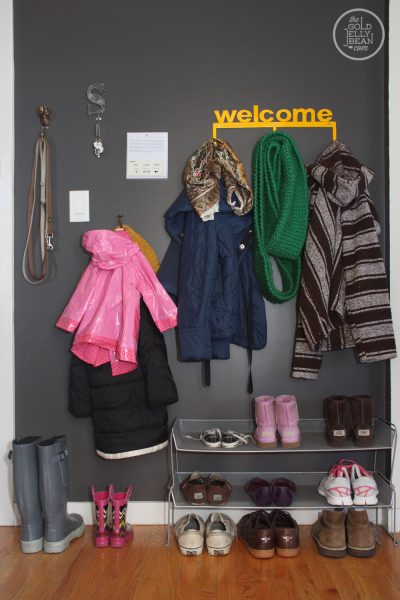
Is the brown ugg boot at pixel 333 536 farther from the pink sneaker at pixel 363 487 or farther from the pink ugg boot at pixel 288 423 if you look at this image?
the pink ugg boot at pixel 288 423

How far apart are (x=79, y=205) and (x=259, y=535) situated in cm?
174

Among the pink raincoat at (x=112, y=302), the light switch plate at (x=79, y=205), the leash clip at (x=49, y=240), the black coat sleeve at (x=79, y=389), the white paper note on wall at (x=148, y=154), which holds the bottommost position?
the black coat sleeve at (x=79, y=389)

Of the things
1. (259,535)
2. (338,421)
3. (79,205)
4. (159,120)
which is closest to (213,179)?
Answer: (159,120)

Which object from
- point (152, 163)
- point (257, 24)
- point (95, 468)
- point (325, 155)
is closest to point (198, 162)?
point (152, 163)

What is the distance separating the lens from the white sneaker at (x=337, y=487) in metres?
2.17

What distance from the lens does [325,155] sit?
2.39m

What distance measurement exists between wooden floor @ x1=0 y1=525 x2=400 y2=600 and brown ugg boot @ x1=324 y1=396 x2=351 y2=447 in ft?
1.58

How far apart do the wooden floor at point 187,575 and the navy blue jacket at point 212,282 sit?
875 mm

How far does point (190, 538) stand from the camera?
7.02 ft

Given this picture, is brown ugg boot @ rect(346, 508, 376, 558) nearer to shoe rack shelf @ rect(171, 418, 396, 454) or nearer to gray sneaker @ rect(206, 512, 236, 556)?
shoe rack shelf @ rect(171, 418, 396, 454)

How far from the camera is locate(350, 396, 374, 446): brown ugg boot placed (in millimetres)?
2254

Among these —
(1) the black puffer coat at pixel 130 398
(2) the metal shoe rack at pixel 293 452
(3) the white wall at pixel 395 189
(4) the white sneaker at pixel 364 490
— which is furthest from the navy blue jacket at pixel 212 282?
(4) the white sneaker at pixel 364 490

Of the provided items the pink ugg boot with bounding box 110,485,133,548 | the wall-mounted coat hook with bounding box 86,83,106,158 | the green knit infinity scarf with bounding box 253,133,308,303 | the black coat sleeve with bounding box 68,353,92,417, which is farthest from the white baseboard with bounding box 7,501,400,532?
the wall-mounted coat hook with bounding box 86,83,106,158

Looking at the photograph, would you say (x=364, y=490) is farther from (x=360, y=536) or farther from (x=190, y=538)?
(x=190, y=538)
